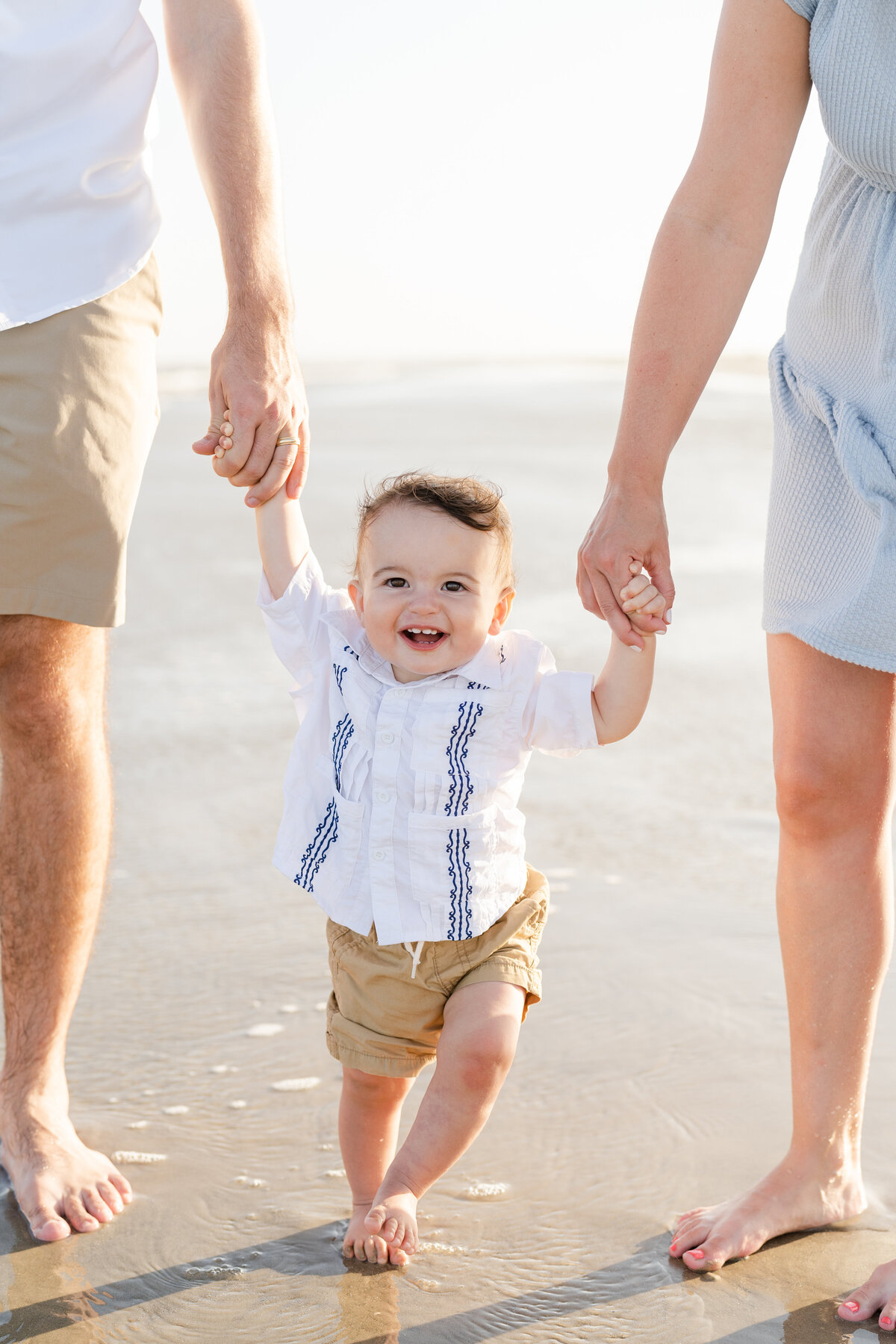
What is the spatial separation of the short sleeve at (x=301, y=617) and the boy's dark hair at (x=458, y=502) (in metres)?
0.11

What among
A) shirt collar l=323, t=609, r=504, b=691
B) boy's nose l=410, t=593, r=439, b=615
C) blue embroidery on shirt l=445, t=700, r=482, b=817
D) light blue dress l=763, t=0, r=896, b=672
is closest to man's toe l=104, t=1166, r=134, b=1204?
blue embroidery on shirt l=445, t=700, r=482, b=817

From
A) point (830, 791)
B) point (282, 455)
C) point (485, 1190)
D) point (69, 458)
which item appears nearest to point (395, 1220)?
point (485, 1190)

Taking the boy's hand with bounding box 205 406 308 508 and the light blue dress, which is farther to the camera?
the boy's hand with bounding box 205 406 308 508

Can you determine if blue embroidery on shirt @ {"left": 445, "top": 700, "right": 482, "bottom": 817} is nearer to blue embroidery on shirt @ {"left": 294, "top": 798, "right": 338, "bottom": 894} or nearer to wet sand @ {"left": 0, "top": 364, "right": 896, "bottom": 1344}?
blue embroidery on shirt @ {"left": 294, "top": 798, "right": 338, "bottom": 894}

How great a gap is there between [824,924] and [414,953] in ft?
2.05

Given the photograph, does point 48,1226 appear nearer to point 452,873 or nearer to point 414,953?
point 414,953

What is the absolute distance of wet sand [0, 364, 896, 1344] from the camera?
2049 millimetres

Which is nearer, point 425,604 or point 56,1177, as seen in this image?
point 425,604

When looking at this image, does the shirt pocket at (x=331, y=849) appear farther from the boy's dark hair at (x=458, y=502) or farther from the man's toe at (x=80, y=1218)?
the man's toe at (x=80, y=1218)

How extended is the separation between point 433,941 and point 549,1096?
577 mm

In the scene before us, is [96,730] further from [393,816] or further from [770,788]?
[770,788]

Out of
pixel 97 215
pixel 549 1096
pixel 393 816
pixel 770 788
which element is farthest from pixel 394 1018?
pixel 770 788

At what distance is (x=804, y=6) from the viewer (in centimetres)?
200

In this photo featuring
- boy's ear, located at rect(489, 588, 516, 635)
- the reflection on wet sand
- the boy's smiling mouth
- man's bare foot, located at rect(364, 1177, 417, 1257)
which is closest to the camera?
the reflection on wet sand
